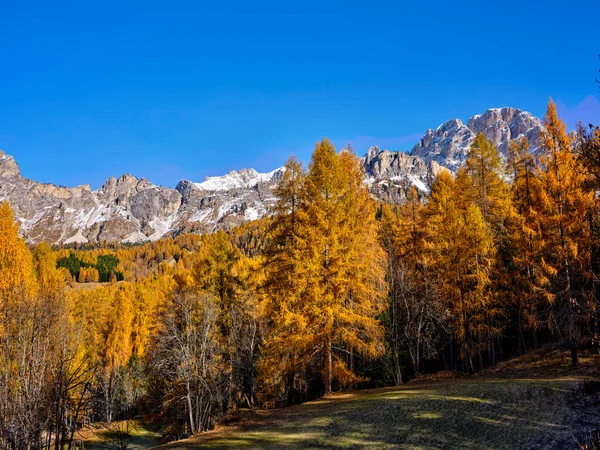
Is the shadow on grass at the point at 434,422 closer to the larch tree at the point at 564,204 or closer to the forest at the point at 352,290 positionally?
the forest at the point at 352,290

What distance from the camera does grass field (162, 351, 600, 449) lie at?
11.4 metres

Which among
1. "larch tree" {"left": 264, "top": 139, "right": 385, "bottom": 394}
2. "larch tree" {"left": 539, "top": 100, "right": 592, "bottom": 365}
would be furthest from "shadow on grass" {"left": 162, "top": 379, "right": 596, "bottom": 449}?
"larch tree" {"left": 539, "top": 100, "right": 592, "bottom": 365}

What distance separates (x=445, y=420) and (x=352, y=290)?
7115 millimetres

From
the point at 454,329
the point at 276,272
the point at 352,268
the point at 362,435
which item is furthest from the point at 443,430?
the point at 454,329

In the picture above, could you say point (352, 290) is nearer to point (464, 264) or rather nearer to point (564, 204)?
point (464, 264)

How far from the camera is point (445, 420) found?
12.6 meters

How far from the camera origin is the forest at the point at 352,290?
1642 centimetres

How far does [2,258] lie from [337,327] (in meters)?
20.3

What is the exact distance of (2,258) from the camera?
23969 mm

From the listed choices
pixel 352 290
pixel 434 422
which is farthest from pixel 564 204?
pixel 434 422

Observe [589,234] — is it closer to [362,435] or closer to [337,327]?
[337,327]

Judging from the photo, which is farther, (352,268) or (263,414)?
(352,268)

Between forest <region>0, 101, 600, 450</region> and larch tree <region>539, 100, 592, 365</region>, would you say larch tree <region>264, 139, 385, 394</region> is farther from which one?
larch tree <region>539, 100, 592, 365</region>

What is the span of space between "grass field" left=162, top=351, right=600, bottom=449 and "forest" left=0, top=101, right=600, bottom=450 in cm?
275
